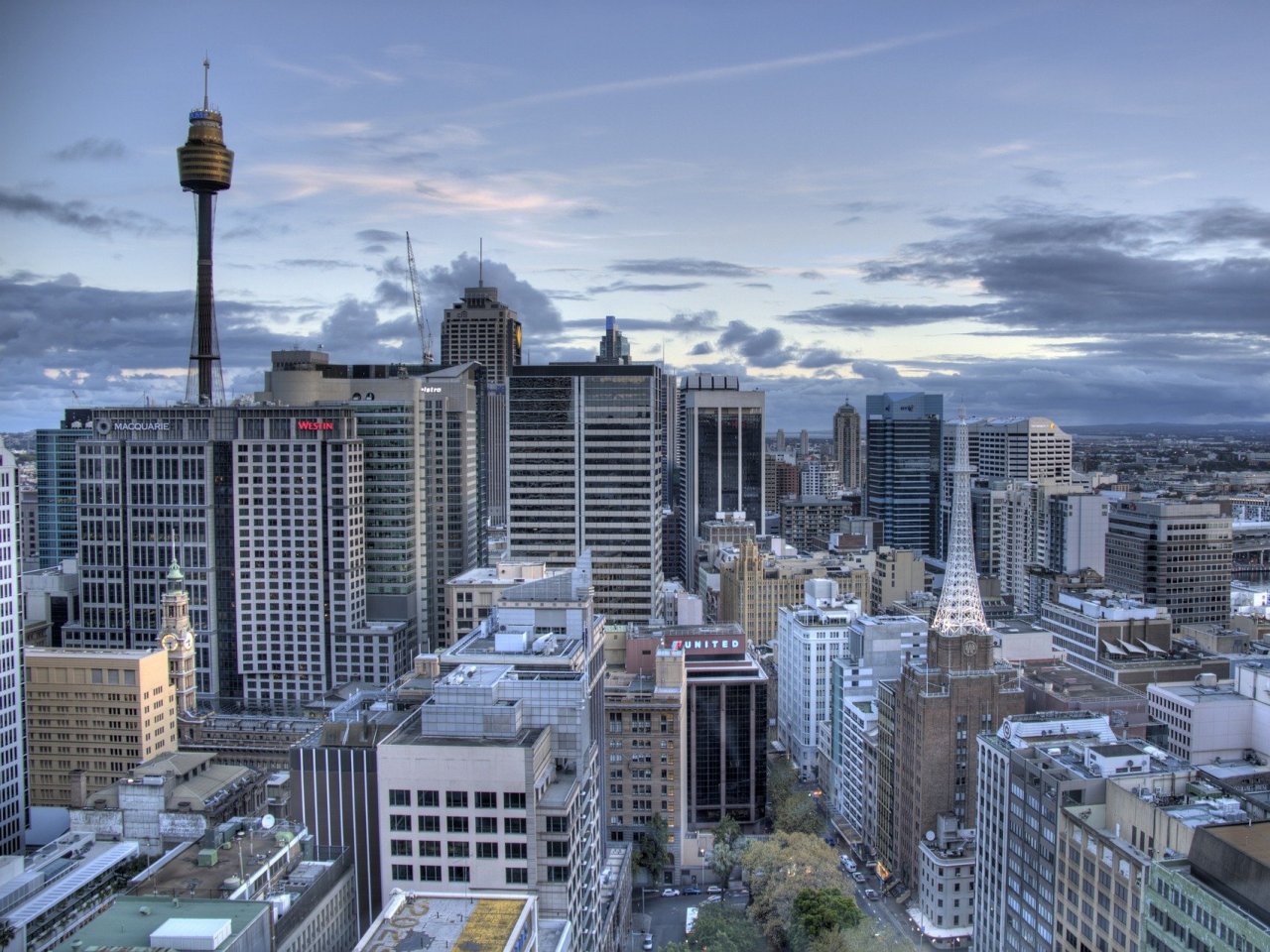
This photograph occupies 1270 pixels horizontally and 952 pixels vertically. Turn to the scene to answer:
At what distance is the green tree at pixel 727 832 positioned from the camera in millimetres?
72625

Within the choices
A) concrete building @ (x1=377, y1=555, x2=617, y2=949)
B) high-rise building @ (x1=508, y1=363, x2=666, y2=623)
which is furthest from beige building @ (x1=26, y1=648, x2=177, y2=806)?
concrete building @ (x1=377, y1=555, x2=617, y2=949)

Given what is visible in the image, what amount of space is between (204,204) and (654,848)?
9393cm

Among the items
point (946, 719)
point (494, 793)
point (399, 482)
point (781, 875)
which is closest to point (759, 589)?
point (399, 482)

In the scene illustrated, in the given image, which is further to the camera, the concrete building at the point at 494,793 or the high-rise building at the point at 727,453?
the high-rise building at the point at 727,453

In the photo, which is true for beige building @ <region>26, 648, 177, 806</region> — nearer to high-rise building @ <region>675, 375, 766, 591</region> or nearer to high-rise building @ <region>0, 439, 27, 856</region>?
high-rise building @ <region>0, 439, 27, 856</region>

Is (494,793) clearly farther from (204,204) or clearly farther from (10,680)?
(204,204)

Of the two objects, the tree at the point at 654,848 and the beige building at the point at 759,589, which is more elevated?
the beige building at the point at 759,589

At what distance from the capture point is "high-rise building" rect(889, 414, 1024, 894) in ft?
221

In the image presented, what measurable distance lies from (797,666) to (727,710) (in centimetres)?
2330

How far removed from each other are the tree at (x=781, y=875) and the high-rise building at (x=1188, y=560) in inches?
2701

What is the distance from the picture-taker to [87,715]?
77.8 metres

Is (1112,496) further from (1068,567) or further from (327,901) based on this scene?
(327,901)

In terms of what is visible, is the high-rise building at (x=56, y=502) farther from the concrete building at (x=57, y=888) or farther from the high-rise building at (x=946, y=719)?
the high-rise building at (x=946, y=719)

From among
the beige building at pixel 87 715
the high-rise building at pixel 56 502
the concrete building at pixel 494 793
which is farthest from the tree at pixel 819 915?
the high-rise building at pixel 56 502
